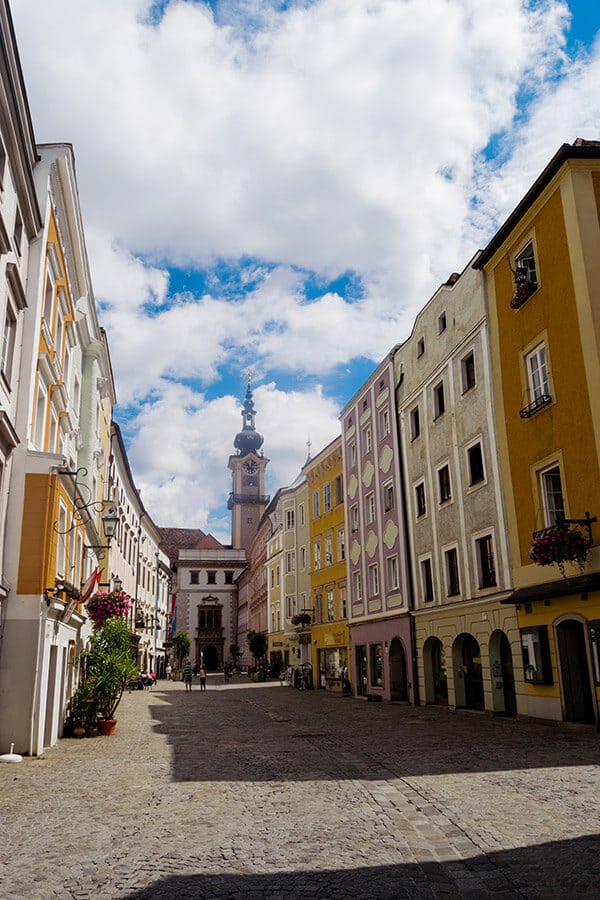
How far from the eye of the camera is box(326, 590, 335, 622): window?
143ft

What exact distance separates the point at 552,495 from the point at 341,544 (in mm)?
22757

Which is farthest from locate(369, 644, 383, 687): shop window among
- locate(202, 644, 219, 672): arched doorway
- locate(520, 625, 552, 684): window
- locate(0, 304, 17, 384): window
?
locate(202, 644, 219, 672): arched doorway

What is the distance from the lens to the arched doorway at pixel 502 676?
2325 cm

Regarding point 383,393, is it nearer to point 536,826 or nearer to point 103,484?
point 103,484

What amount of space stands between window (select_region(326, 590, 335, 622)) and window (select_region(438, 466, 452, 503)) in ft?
55.2

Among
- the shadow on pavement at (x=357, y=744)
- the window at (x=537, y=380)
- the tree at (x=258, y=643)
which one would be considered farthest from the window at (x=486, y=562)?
the tree at (x=258, y=643)

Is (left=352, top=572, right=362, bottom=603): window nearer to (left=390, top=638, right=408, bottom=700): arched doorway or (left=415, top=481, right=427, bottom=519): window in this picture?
(left=390, top=638, right=408, bottom=700): arched doorway

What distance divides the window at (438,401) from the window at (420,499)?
119 inches

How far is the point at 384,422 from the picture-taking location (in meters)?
35.8

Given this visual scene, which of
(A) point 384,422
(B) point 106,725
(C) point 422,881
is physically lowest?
(C) point 422,881

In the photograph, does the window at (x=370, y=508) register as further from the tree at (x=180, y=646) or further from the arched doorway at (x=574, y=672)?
the tree at (x=180, y=646)

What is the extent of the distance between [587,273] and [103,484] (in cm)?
2340

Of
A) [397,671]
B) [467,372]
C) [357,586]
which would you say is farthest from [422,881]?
[357,586]

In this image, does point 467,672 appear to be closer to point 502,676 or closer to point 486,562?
point 502,676
